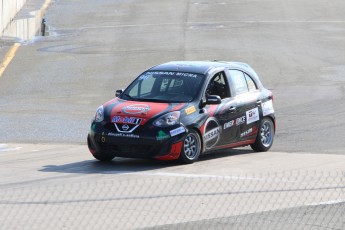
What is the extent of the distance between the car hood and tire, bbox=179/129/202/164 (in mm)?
481

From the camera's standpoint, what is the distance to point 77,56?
90.5ft

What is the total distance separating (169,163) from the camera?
1447 cm

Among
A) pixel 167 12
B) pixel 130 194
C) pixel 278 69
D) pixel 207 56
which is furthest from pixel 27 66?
pixel 130 194

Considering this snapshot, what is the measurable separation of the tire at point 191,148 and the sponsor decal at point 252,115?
4.77 feet

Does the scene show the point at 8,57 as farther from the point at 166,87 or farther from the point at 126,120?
the point at 126,120

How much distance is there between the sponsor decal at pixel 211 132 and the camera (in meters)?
14.6

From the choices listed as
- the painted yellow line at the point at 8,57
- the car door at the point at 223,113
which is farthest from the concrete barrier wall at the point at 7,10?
the car door at the point at 223,113

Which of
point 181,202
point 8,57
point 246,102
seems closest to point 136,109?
point 246,102

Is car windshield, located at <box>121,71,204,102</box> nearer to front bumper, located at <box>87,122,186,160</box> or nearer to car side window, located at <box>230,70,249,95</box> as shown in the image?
car side window, located at <box>230,70,249,95</box>

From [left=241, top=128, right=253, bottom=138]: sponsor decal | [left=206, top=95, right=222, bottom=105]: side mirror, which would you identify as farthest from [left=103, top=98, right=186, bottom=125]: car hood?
[left=241, top=128, right=253, bottom=138]: sponsor decal

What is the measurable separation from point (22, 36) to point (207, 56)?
24.9 ft

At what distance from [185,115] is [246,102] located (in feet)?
5.43

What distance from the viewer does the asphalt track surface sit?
10.5 metres

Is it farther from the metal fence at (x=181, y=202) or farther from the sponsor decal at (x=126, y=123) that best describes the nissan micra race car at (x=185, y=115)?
the metal fence at (x=181, y=202)
